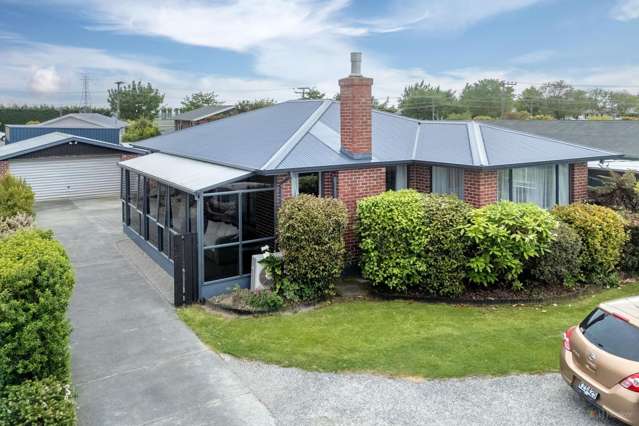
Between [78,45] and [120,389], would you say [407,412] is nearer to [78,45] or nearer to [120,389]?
A: [120,389]

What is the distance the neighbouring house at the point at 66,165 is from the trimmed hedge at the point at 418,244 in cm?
1806

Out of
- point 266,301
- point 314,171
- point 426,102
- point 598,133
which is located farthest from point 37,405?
point 426,102

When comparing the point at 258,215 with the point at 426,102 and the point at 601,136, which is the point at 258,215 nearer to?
the point at 601,136

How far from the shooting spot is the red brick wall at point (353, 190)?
14.0 meters

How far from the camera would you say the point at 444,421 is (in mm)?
7438

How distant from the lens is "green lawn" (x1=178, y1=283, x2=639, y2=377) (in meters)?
9.07

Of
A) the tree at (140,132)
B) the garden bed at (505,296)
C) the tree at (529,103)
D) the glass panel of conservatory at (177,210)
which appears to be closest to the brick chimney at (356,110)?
the garden bed at (505,296)

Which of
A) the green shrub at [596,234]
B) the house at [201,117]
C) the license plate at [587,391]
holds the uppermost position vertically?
the house at [201,117]

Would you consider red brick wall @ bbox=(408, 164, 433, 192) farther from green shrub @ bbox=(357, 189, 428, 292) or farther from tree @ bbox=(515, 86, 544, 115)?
tree @ bbox=(515, 86, 544, 115)

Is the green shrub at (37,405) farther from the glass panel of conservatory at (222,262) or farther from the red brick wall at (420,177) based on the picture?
the red brick wall at (420,177)

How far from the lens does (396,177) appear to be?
51.0ft

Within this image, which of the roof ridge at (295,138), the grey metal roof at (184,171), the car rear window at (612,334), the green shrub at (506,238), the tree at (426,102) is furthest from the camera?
the tree at (426,102)

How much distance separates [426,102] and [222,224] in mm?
77122

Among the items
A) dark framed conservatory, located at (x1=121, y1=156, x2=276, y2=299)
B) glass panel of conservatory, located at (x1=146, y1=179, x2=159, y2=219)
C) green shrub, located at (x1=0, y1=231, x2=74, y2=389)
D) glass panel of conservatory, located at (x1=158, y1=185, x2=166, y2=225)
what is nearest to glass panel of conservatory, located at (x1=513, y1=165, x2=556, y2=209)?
dark framed conservatory, located at (x1=121, y1=156, x2=276, y2=299)
